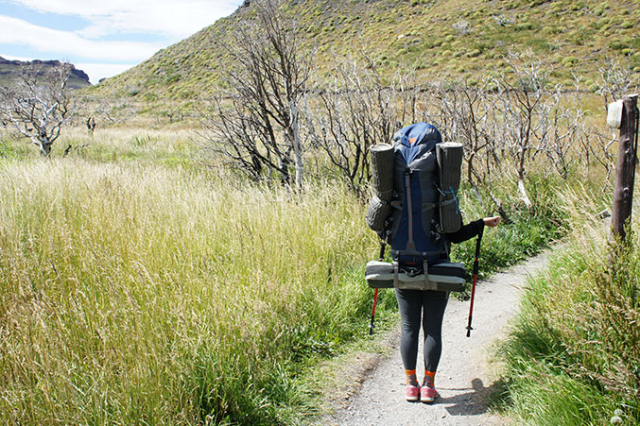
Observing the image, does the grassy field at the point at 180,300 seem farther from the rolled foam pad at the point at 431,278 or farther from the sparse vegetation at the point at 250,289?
the rolled foam pad at the point at 431,278

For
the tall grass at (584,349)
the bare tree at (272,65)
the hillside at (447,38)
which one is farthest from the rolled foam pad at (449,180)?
the hillside at (447,38)

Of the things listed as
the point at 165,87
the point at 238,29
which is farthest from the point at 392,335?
the point at 165,87

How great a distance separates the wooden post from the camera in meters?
3.02

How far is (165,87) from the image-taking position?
55875 mm

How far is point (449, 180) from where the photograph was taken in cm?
267

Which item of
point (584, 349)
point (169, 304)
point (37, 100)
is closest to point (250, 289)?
point (169, 304)

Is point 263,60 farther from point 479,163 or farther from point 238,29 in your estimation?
point 479,163

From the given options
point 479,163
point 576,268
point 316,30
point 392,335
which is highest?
point 316,30

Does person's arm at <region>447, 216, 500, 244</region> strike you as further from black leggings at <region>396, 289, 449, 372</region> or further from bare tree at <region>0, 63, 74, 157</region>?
bare tree at <region>0, 63, 74, 157</region>

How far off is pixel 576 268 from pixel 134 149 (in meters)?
17.3

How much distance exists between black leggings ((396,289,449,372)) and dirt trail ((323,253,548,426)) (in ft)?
1.01

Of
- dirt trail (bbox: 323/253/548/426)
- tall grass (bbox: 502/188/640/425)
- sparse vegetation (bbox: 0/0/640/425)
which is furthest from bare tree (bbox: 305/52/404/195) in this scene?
tall grass (bbox: 502/188/640/425)

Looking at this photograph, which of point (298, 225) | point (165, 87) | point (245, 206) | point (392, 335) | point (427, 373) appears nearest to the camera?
point (427, 373)

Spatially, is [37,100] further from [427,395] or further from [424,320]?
[427,395]
